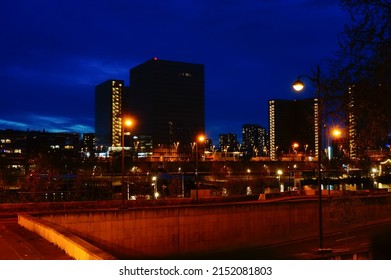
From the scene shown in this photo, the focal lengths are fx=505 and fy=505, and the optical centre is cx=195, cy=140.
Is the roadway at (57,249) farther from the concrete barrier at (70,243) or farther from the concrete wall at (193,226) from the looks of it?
the concrete wall at (193,226)

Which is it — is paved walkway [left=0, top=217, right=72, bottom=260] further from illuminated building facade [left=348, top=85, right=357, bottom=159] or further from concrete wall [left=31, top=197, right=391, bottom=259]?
illuminated building facade [left=348, top=85, right=357, bottom=159]

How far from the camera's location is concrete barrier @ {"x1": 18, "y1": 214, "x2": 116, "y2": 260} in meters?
12.7

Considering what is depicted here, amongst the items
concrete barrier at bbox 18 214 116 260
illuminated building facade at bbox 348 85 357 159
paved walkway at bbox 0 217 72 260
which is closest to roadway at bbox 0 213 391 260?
paved walkway at bbox 0 217 72 260

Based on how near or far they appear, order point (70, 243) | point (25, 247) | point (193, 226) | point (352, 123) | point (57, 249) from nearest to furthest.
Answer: point (352, 123), point (70, 243), point (57, 249), point (25, 247), point (193, 226)

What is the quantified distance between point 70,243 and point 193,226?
740 inches

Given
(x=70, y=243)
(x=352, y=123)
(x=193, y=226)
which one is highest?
(x=352, y=123)

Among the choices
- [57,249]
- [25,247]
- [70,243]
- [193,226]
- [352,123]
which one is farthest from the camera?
[193,226]

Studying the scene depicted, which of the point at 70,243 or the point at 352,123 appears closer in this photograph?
the point at 352,123

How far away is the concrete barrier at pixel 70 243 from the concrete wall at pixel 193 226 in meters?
5.61

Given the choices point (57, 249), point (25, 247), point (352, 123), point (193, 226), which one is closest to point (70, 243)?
point (57, 249)

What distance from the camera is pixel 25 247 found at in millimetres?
17125

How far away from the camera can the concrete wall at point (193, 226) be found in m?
28.7

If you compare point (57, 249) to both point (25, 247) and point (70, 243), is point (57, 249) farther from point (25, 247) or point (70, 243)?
point (25, 247)

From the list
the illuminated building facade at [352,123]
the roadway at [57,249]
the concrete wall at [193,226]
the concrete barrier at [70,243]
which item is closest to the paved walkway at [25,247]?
the roadway at [57,249]
